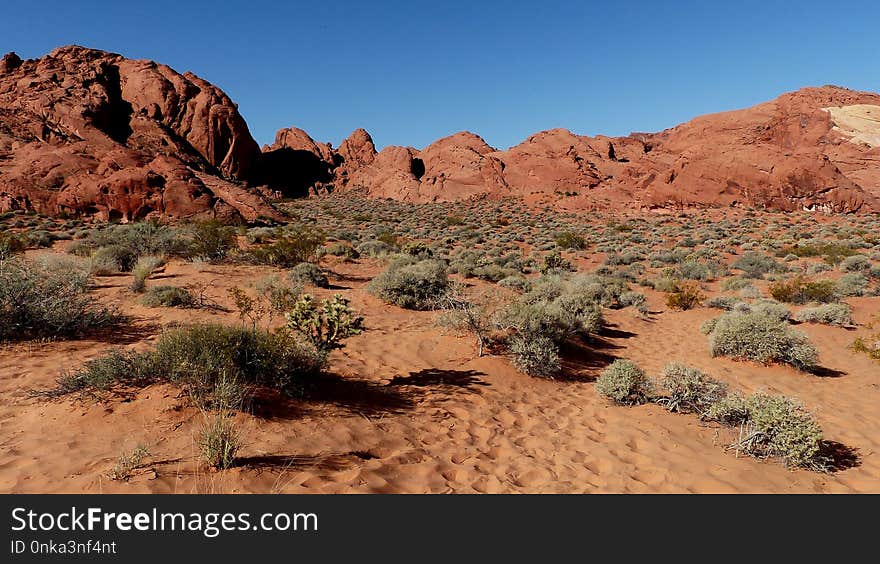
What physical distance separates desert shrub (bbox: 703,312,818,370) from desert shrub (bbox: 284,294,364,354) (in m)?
7.30

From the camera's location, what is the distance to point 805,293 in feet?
41.9

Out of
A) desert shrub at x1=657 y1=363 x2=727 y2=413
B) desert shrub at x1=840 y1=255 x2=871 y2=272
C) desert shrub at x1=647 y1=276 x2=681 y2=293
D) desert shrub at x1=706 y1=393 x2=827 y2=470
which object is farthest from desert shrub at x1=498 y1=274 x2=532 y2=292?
desert shrub at x1=840 y1=255 x2=871 y2=272

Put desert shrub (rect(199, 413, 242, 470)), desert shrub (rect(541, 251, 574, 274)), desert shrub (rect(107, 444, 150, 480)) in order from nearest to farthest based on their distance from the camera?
desert shrub (rect(107, 444, 150, 480)) → desert shrub (rect(199, 413, 242, 470)) → desert shrub (rect(541, 251, 574, 274))

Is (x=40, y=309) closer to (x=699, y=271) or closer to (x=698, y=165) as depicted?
(x=699, y=271)

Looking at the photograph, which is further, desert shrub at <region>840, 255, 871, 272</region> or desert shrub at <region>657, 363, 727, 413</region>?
desert shrub at <region>840, 255, 871, 272</region>

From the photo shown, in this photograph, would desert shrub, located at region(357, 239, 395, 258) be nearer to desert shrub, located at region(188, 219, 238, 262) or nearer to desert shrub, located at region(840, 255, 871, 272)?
desert shrub, located at region(188, 219, 238, 262)

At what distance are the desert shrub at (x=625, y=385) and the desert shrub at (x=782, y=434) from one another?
1.40m

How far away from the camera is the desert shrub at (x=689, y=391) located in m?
5.88

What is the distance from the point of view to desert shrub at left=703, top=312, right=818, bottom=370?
798 cm

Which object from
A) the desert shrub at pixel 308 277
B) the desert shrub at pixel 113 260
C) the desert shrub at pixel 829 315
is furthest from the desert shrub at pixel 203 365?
the desert shrub at pixel 829 315

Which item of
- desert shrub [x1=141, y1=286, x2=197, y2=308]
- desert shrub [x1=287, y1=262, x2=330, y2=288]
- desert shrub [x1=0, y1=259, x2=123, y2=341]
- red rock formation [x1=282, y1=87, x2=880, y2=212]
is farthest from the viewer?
red rock formation [x1=282, y1=87, x2=880, y2=212]

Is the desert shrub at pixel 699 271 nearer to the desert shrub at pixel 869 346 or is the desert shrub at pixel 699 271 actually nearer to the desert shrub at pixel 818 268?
the desert shrub at pixel 818 268

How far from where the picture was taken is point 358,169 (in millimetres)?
72250

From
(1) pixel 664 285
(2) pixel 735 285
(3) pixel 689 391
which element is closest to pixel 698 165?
(2) pixel 735 285
